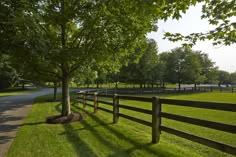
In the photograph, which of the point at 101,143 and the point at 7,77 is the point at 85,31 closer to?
the point at 101,143

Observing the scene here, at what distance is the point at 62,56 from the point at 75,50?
685mm

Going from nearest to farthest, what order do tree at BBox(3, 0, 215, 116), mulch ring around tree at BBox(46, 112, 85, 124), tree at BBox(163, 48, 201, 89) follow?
tree at BBox(3, 0, 215, 116), mulch ring around tree at BBox(46, 112, 85, 124), tree at BBox(163, 48, 201, 89)

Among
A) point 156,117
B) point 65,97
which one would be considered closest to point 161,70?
point 65,97

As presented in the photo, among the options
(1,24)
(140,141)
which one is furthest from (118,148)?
(1,24)

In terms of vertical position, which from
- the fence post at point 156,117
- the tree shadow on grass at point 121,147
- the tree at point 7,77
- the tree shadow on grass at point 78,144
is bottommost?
the tree shadow on grass at point 78,144

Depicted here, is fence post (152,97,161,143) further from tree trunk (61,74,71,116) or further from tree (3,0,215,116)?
tree trunk (61,74,71,116)

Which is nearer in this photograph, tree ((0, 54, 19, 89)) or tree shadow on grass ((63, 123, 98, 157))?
tree shadow on grass ((63, 123, 98, 157))

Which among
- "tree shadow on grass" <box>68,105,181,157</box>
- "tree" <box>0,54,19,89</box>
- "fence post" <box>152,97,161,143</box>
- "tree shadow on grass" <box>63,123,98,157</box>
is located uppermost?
"tree" <box>0,54,19,89</box>

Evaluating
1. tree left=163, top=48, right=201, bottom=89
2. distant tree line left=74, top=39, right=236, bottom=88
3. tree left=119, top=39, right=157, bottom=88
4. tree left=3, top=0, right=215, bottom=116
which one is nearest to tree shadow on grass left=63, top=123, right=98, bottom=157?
tree left=3, top=0, right=215, bottom=116

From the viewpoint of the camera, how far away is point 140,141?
736 centimetres

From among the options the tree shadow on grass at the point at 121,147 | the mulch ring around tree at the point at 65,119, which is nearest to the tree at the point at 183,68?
the mulch ring around tree at the point at 65,119

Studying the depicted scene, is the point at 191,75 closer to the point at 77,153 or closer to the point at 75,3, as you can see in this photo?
the point at 75,3

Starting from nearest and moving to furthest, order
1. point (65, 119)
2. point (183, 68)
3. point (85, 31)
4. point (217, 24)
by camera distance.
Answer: point (217, 24), point (65, 119), point (85, 31), point (183, 68)

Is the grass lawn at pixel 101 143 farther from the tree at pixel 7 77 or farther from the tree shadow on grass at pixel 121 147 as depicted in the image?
the tree at pixel 7 77
